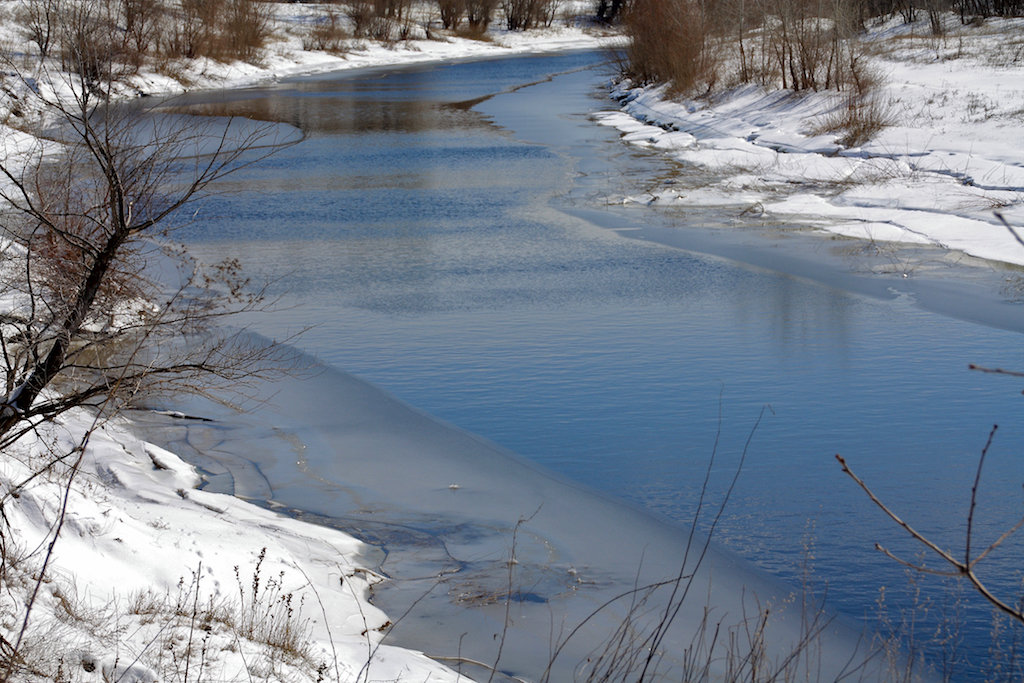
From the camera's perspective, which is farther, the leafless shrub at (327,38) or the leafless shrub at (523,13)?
the leafless shrub at (523,13)

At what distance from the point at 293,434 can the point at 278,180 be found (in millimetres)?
11031

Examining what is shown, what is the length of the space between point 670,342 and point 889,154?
30.4 ft

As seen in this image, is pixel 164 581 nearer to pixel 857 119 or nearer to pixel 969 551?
pixel 969 551

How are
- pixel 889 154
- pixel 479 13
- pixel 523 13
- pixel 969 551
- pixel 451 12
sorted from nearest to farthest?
1. pixel 969 551
2. pixel 889 154
3. pixel 451 12
4. pixel 479 13
5. pixel 523 13

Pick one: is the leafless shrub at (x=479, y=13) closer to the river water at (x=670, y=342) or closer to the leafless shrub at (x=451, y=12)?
the leafless shrub at (x=451, y=12)

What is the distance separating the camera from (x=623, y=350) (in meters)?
9.01

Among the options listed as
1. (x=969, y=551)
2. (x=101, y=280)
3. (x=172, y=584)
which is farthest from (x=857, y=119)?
(x=969, y=551)

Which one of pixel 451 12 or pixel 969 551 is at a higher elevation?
pixel 451 12

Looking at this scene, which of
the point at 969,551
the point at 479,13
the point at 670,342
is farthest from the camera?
the point at 479,13

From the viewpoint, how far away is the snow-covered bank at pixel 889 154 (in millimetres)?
13531

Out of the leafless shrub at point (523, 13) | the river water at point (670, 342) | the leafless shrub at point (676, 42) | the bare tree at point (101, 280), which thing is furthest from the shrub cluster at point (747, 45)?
the leafless shrub at point (523, 13)

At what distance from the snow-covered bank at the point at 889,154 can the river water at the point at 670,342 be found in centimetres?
87

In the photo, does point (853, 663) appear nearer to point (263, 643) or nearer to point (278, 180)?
point (263, 643)

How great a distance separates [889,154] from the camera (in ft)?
54.5
